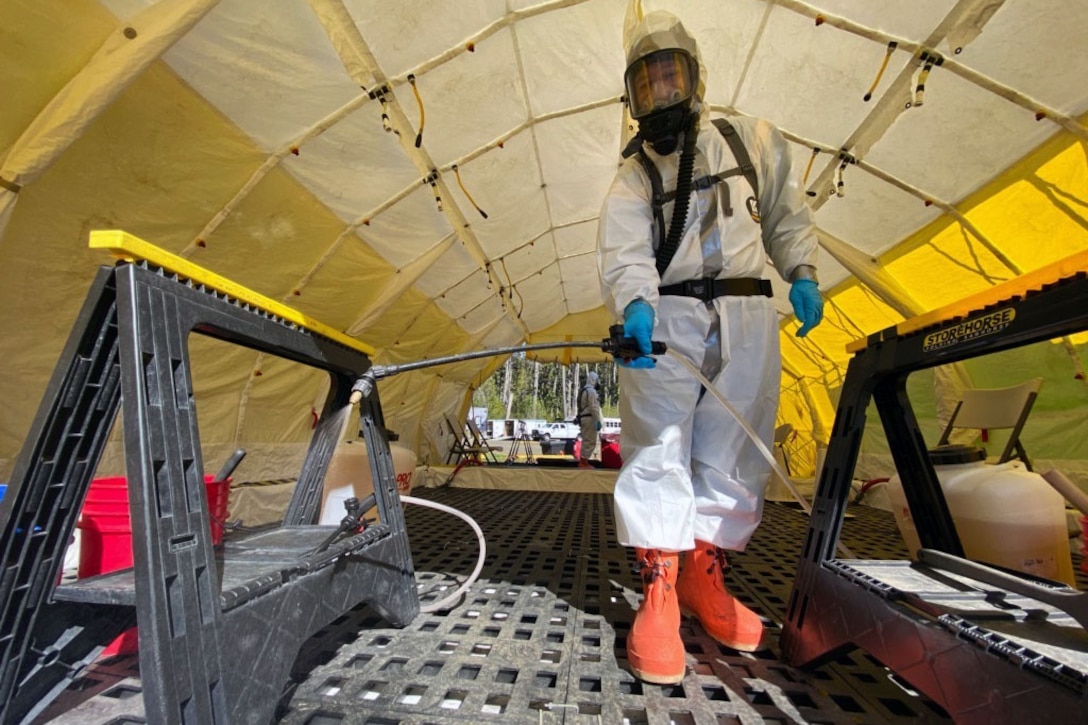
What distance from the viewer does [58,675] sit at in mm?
776

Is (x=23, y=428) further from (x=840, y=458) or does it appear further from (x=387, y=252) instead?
(x=840, y=458)

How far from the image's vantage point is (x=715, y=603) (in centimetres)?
126

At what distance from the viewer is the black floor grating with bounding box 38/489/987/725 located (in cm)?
86

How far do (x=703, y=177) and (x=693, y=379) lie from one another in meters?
0.62

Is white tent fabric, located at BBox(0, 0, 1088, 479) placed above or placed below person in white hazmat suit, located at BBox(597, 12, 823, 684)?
above

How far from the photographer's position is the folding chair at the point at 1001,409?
210cm

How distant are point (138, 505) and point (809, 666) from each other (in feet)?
4.40

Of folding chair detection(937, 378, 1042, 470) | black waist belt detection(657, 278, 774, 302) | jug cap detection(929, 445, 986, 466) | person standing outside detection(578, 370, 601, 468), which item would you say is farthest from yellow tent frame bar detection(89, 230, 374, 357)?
person standing outside detection(578, 370, 601, 468)

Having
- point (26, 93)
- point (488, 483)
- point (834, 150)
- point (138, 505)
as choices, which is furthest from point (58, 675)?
point (488, 483)

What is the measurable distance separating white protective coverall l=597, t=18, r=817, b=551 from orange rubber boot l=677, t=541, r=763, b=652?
90 mm

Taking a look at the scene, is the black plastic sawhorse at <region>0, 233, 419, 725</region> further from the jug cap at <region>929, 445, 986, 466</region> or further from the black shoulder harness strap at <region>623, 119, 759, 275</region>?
the jug cap at <region>929, 445, 986, 466</region>

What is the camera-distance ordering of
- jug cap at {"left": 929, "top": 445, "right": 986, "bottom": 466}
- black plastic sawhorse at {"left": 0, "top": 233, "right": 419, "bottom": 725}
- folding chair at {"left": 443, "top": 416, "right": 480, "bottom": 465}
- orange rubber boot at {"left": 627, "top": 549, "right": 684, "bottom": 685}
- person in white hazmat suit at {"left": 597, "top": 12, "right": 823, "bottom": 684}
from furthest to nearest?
folding chair at {"left": 443, "top": 416, "right": 480, "bottom": 465} < jug cap at {"left": 929, "top": 445, "right": 986, "bottom": 466} < person in white hazmat suit at {"left": 597, "top": 12, "right": 823, "bottom": 684} < orange rubber boot at {"left": 627, "top": 549, "right": 684, "bottom": 685} < black plastic sawhorse at {"left": 0, "top": 233, "right": 419, "bottom": 725}

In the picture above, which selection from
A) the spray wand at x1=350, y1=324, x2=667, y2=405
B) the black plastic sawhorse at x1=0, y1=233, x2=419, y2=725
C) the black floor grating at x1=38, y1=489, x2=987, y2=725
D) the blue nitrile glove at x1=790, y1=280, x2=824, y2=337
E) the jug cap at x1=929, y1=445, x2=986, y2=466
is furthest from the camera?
the jug cap at x1=929, y1=445, x2=986, y2=466

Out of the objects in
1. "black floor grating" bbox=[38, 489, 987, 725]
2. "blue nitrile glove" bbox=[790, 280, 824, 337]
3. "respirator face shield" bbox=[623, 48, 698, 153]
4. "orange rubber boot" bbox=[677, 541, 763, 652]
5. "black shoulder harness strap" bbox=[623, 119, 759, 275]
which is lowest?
"black floor grating" bbox=[38, 489, 987, 725]
